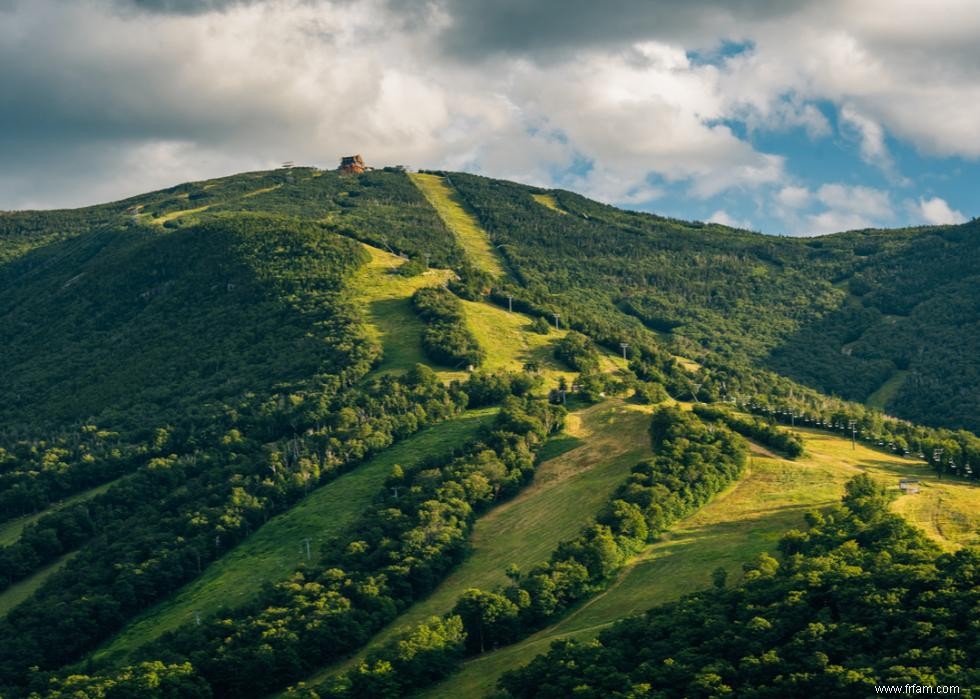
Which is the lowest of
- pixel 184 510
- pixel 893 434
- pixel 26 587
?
pixel 26 587

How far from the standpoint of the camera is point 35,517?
16300 cm

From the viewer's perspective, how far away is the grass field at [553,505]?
112 m

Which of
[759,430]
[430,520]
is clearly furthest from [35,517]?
[759,430]

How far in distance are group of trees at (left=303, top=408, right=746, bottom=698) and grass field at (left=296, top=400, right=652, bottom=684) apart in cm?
458

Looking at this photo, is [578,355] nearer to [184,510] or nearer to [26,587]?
[184,510]

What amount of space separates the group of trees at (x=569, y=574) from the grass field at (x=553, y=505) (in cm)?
458

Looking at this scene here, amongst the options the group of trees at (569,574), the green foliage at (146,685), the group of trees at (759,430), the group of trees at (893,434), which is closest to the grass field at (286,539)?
the green foliage at (146,685)

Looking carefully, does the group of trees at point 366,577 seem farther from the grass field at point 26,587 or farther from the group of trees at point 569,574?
the grass field at point 26,587

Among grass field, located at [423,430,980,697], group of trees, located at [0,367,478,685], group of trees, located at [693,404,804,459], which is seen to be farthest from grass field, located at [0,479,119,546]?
group of trees, located at [693,404,804,459]

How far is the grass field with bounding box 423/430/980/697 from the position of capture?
9469 cm

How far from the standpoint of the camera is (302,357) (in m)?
196

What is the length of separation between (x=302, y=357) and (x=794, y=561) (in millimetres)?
126165

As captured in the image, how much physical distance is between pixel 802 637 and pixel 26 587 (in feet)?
364

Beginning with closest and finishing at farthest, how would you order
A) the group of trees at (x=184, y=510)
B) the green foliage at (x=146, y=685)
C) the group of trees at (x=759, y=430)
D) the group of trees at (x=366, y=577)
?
the green foliage at (x=146, y=685) → the group of trees at (x=366, y=577) → the group of trees at (x=184, y=510) → the group of trees at (x=759, y=430)
